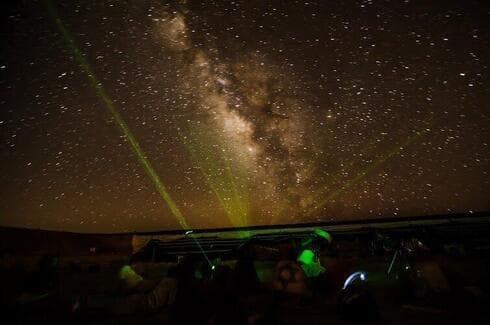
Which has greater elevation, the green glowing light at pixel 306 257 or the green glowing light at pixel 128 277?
the green glowing light at pixel 306 257

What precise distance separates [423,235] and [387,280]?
391cm

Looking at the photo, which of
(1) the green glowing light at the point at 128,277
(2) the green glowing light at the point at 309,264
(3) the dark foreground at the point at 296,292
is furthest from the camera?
(1) the green glowing light at the point at 128,277

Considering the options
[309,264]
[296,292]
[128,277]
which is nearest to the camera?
[296,292]

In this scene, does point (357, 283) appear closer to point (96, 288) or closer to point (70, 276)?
point (96, 288)

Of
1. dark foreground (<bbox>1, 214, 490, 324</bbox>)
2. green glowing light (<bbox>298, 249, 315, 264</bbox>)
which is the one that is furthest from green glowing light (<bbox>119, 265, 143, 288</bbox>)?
green glowing light (<bbox>298, 249, 315, 264</bbox>)

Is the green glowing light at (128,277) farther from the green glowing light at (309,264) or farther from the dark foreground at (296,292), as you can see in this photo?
the green glowing light at (309,264)

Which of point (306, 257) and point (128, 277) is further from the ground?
point (306, 257)

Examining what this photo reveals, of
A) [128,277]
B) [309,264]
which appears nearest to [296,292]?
[309,264]

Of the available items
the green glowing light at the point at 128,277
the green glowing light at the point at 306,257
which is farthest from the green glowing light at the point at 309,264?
the green glowing light at the point at 128,277

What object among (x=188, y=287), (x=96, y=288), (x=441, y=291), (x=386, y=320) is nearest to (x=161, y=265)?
(x=96, y=288)

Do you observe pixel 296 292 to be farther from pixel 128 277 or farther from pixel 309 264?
pixel 128 277

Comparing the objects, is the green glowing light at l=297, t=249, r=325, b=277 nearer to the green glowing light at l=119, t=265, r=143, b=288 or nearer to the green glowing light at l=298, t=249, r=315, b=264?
the green glowing light at l=298, t=249, r=315, b=264

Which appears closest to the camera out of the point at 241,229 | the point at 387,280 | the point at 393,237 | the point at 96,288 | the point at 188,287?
the point at 188,287

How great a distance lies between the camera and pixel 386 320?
5.65 m
